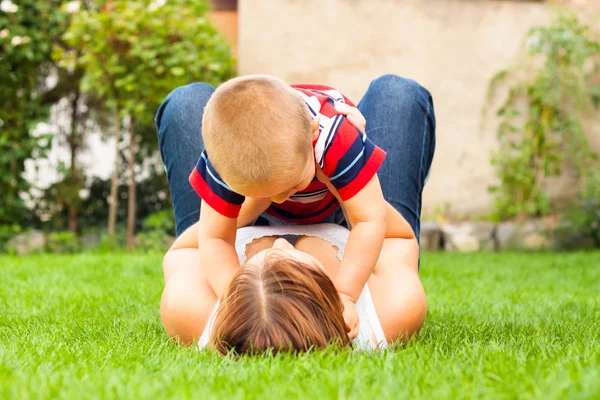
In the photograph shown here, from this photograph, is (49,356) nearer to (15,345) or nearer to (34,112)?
(15,345)

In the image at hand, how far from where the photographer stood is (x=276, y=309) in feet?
4.83

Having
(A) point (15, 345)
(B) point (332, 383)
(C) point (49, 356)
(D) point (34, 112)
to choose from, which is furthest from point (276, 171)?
(D) point (34, 112)

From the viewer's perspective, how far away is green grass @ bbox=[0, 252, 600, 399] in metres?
1.24

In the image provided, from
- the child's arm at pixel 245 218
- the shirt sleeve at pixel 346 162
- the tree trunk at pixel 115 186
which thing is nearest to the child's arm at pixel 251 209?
the child's arm at pixel 245 218

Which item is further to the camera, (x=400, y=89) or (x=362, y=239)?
(x=400, y=89)

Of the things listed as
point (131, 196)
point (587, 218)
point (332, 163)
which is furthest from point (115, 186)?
point (332, 163)

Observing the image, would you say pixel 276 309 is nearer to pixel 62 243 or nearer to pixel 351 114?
pixel 351 114

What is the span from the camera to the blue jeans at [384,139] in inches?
95.5

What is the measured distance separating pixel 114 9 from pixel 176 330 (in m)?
4.62

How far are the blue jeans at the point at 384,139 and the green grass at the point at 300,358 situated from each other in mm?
450

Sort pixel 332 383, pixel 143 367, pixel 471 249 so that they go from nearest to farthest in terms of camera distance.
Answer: pixel 332 383
pixel 143 367
pixel 471 249

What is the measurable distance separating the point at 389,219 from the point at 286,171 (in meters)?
0.61

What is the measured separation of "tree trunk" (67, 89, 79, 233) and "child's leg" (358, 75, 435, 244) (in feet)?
14.3

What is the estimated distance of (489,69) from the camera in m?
6.57
